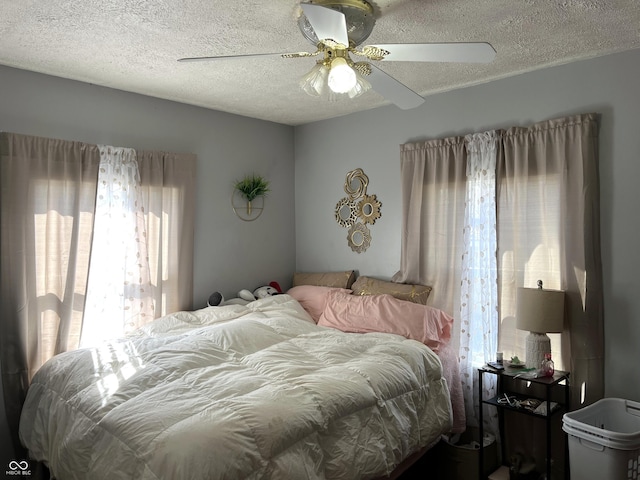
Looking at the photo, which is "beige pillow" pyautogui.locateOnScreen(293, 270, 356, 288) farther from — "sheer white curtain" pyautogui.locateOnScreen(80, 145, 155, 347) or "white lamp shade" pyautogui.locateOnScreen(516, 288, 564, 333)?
"white lamp shade" pyautogui.locateOnScreen(516, 288, 564, 333)

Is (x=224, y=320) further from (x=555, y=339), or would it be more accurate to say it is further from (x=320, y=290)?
(x=555, y=339)

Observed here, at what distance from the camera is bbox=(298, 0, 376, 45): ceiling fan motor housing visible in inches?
Result: 70.5

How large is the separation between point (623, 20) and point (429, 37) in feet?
3.07

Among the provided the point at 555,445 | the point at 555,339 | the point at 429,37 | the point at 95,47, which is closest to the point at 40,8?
the point at 95,47

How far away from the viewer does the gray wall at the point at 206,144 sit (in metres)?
2.87

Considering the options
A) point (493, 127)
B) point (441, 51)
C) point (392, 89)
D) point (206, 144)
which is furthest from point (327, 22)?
point (206, 144)

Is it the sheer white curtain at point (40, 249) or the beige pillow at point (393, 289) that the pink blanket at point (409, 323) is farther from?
the sheer white curtain at point (40, 249)

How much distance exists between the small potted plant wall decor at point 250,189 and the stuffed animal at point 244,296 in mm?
669

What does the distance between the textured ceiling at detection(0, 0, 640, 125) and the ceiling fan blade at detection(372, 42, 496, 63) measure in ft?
0.92

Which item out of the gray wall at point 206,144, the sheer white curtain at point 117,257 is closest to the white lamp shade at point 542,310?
the gray wall at point 206,144

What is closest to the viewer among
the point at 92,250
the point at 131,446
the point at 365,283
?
the point at 131,446

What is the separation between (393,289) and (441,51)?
2.03m

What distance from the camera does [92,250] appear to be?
3.07 m

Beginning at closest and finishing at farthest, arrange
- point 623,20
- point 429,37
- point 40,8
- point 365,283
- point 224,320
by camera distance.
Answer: point 40,8
point 623,20
point 429,37
point 224,320
point 365,283
